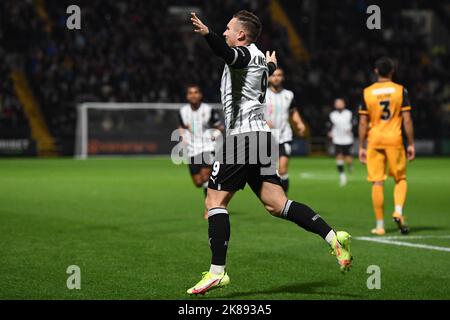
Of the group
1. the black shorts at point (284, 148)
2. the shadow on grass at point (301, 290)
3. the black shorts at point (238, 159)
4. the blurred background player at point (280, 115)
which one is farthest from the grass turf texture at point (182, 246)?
the blurred background player at point (280, 115)

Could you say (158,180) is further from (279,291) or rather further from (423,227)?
(279,291)

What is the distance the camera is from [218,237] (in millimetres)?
7191

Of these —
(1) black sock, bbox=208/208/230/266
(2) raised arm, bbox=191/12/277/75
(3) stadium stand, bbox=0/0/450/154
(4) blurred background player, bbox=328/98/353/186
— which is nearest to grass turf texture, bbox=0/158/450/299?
(1) black sock, bbox=208/208/230/266

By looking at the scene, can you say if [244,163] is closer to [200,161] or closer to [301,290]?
[301,290]

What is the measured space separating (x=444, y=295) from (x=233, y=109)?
7.57 feet

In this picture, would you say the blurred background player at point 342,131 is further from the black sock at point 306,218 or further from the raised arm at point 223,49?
the raised arm at point 223,49

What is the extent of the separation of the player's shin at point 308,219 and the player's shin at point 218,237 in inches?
20.7

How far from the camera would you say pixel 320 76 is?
41.8m

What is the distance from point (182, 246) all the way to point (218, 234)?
10.6ft

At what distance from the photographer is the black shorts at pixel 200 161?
1465 centimetres

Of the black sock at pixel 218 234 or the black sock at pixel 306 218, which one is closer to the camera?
the black sock at pixel 218 234

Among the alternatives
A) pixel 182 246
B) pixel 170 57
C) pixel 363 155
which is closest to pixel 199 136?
pixel 363 155
